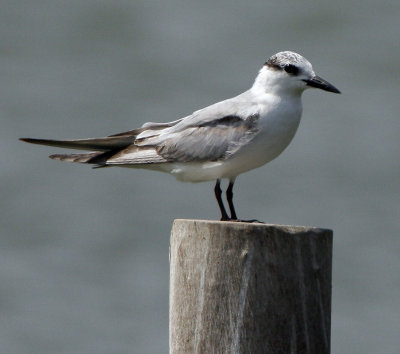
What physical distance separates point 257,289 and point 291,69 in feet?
7.85

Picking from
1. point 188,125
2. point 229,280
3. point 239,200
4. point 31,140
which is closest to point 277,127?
point 188,125

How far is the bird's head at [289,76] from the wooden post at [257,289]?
80.7 inches

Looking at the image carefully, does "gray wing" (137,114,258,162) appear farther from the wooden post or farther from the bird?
the wooden post

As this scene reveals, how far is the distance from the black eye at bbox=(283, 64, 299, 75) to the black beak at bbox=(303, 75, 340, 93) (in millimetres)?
104

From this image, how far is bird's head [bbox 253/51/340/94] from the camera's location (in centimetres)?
529

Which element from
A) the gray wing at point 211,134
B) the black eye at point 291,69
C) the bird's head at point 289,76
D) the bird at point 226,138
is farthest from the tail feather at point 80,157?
the black eye at point 291,69

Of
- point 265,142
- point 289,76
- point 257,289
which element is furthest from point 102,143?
point 257,289

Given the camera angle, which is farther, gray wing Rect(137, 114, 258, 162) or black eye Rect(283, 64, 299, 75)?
black eye Rect(283, 64, 299, 75)

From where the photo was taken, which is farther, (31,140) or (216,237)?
(31,140)

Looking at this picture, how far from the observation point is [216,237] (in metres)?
3.41

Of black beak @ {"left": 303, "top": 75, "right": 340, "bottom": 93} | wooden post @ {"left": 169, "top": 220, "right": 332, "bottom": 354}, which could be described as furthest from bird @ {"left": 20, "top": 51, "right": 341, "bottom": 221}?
wooden post @ {"left": 169, "top": 220, "right": 332, "bottom": 354}

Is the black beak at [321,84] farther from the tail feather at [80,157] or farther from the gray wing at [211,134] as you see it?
the tail feather at [80,157]

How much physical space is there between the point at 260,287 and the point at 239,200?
7783 millimetres

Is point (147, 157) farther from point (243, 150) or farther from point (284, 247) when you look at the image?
point (284, 247)
